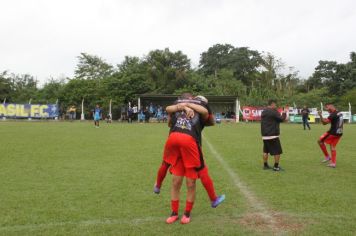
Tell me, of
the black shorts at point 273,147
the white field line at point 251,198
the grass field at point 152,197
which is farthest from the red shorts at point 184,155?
the black shorts at point 273,147

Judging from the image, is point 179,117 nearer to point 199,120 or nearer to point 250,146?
point 199,120

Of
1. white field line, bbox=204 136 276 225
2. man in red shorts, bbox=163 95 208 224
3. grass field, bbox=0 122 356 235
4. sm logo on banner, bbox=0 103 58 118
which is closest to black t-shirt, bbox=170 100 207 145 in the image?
man in red shorts, bbox=163 95 208 224

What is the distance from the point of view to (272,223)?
5.47m

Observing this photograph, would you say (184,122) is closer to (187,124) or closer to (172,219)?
(187,124)

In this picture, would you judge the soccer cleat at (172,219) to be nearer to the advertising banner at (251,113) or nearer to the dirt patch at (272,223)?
the dirt patch at (272,223)

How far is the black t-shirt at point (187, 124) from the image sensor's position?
223 inches

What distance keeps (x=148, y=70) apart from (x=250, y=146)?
131 feet

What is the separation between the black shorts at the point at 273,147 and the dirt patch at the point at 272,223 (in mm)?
4123

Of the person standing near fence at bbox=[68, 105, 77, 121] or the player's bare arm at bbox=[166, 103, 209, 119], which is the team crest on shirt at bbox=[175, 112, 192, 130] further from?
the person standing near fence at bbox=[68, 105, 77, 121]

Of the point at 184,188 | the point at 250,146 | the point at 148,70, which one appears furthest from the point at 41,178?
the point at 148,70

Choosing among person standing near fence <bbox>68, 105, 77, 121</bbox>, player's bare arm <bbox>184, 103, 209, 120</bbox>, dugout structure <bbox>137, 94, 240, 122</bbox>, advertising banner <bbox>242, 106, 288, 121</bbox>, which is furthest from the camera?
advertising banner <bbox>242, 106, 288, 121</bbox>

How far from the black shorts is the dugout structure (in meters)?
28.0

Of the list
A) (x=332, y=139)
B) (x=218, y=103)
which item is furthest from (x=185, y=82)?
(x=332, y=139)

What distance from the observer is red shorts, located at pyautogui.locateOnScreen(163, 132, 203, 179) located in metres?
5.57
